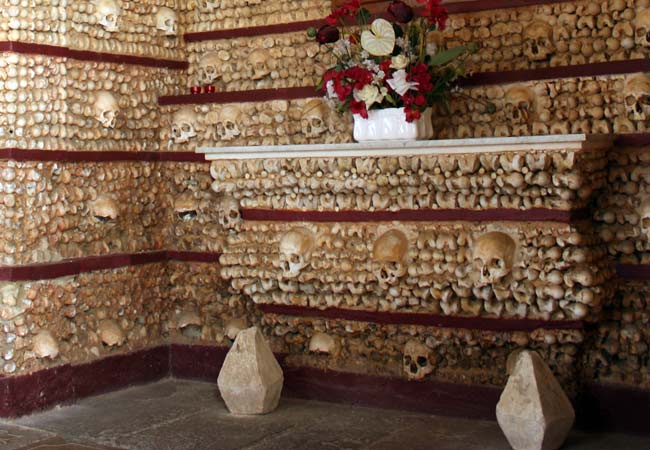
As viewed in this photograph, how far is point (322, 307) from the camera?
6605 mm

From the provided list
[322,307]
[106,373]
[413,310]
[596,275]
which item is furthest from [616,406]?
[106,373]

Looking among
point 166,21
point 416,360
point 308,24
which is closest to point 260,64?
point 308,24

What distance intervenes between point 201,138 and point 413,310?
228 centimetres

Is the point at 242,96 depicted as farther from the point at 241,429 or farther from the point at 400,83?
the point at 241,429

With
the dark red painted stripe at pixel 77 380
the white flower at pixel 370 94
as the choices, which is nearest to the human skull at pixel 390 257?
the white flower at pixel 370 94

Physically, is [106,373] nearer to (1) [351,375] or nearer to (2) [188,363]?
(2) [188,363]

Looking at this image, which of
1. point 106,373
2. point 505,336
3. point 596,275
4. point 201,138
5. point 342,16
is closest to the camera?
point 596,275

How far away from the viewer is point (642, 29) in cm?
580

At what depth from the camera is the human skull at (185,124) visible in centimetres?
755

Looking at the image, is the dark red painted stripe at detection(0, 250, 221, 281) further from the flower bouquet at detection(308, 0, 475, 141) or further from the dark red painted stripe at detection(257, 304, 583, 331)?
the flower bouquet at detection(308, 0, 475, 141)

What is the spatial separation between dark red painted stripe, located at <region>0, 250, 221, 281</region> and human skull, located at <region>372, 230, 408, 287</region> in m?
1.72

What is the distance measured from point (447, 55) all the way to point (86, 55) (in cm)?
253

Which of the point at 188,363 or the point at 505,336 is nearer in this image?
the point at 505,336

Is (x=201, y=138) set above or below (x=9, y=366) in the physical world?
above
